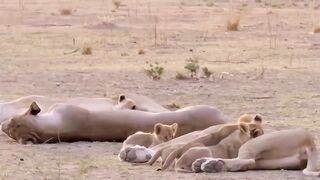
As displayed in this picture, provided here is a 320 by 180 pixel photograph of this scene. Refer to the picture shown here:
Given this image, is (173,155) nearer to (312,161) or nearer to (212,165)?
(212,165)

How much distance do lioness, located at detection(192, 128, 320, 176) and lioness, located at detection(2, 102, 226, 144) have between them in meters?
1.29

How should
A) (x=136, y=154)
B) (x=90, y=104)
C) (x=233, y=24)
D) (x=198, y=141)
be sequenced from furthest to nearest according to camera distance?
(x=233, y=24), (x=90, y=104), (x=136, y=154), (x=198, y=141)

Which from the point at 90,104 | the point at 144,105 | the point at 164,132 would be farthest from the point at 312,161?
the point at 90,104

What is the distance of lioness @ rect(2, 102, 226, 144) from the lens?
9.77 metres

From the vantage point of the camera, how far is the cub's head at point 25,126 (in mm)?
9797

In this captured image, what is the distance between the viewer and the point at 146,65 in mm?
18250

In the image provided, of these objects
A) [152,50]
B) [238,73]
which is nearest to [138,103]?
[238,73]

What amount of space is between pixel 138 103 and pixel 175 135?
1.27m

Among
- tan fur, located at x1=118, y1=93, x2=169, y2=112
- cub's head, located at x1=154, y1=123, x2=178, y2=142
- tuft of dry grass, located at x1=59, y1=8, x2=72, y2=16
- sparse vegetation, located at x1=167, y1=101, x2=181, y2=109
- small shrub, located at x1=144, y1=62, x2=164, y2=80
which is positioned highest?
tuft of dry grass, located at x1=59, y1=8, x2=72, y2=16

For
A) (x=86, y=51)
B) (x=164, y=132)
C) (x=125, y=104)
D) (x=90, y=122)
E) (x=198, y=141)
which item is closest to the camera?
(x=198, y=141)

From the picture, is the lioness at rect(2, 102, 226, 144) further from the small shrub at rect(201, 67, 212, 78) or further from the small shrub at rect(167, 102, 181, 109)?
the small shrub at rect(201, 67, 212, 78)

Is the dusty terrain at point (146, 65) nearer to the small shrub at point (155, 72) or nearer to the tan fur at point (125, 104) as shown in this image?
the small shrub at point (155, 72)

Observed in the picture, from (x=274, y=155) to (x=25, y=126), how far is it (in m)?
2.50

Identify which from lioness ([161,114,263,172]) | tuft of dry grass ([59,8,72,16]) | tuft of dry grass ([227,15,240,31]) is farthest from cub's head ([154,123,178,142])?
tuft of dry grass ([59,8,72,16])
